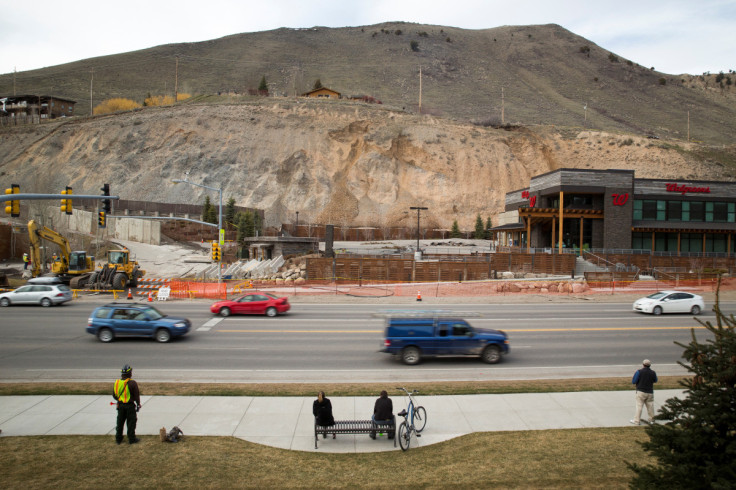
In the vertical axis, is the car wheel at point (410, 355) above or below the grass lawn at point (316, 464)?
above

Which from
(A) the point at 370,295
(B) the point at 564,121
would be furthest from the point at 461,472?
(B) the point at 564,121

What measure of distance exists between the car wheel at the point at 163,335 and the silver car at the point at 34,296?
1299 cm

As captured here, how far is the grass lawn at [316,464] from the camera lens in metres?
7.82

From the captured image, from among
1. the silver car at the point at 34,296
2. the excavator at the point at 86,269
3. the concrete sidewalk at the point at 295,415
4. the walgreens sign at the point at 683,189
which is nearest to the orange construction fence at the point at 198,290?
the excavator at the point at 86,269

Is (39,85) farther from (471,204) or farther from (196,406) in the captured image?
(196,406)

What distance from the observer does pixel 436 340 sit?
15.7m

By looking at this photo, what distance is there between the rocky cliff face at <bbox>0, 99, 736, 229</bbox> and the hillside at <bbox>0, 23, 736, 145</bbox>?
11.8m

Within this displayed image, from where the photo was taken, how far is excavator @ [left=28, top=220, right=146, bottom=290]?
1329 inches

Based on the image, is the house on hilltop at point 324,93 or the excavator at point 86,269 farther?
the house on hilltop at point 324,93

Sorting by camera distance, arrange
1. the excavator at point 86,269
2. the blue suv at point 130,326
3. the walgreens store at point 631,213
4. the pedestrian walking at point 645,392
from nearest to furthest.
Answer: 1. the pedestrian walking at point 645,392
2. the blue suv at point 130,326
3. the excavator at point 86,269
4. the walgreens store at point 631,213

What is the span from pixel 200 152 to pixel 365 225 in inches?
1270

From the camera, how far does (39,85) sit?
129 metres

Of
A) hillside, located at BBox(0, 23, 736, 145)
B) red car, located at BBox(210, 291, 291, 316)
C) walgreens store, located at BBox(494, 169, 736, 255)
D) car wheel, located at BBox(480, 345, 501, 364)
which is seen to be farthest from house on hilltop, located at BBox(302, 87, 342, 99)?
car wheel, located at BBox(480, 345, 501, 364)

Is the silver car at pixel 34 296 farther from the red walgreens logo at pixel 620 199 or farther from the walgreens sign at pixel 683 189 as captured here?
the walgreens sign at pixel 683 189
